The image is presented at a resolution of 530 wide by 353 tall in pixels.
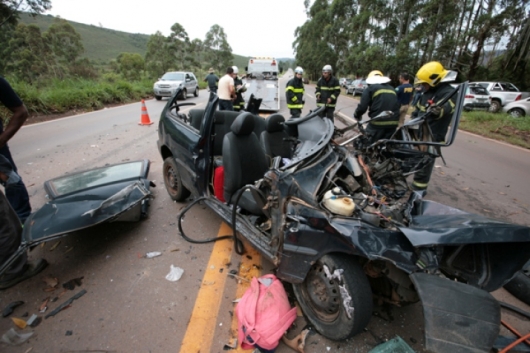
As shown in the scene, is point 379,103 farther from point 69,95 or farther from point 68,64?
point 68,64

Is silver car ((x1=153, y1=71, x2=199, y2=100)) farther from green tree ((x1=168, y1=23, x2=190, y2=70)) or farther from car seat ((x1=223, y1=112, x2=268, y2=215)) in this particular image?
green tree ((x1=168, y1=23, x2=190, y2=70))

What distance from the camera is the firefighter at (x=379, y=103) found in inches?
174

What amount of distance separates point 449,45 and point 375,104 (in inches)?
818

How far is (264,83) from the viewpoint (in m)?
11.4

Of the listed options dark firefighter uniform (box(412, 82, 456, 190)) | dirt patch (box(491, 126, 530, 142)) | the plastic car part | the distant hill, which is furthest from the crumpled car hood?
the distant hill

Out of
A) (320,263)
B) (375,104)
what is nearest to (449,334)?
(320,263)

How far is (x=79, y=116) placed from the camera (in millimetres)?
9977

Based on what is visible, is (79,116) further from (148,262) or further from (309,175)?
(309,175)

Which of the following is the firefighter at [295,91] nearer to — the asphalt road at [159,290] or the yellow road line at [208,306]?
the asphalt road at [159,290]

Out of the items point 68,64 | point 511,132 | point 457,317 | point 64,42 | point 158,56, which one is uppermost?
point 64,42

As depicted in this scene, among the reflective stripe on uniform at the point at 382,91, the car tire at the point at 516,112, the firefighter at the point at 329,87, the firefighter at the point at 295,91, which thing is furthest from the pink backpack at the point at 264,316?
the car tire at the point at 516,112

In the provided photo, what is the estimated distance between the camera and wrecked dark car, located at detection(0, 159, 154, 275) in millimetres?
2195

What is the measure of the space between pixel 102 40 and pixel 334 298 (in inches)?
5219

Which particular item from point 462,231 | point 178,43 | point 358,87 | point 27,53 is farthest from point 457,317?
point 178,43
